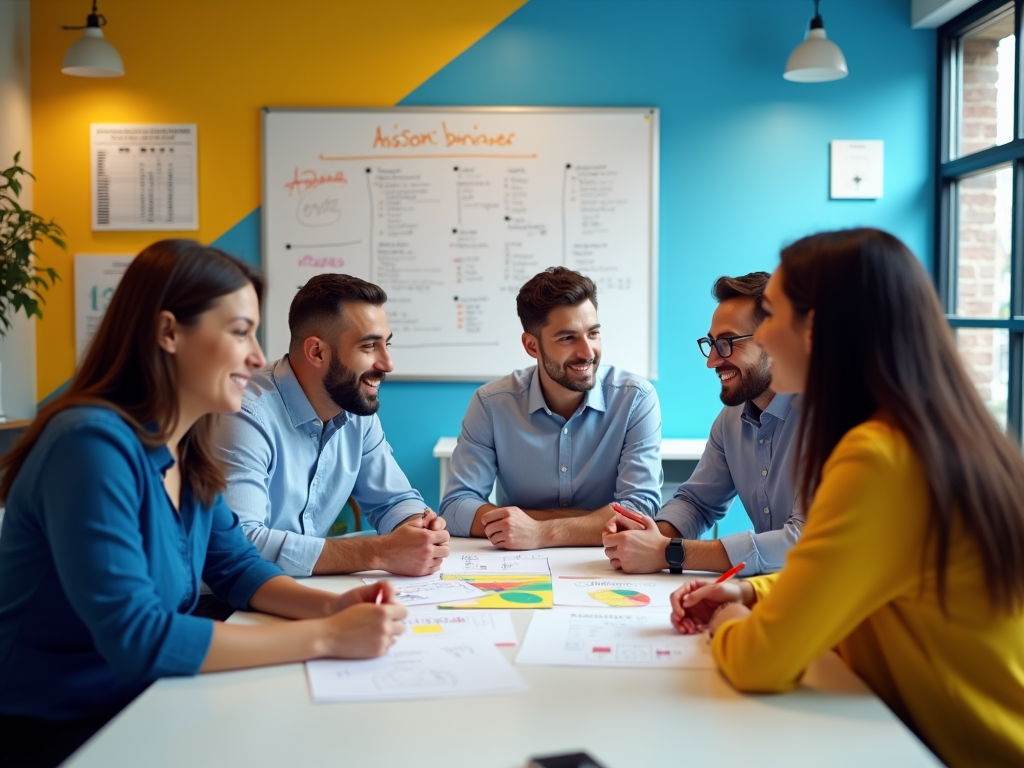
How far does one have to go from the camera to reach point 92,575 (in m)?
1.26

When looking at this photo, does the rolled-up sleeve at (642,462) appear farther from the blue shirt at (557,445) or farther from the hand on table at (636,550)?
the hand on table at (636,550)

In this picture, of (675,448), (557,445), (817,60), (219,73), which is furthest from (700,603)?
(219,73)

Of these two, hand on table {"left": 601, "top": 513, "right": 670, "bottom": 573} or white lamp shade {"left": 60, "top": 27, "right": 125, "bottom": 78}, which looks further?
white lamp shade {"left": 60, "top": 27, "right": 125, "bottom": 78}

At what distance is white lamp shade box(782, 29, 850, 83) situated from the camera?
12.1 ft

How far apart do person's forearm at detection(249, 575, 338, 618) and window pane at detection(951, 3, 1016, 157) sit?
340 cm

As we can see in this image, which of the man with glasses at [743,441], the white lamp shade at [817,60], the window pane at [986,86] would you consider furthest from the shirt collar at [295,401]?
the window pane at [986,86]

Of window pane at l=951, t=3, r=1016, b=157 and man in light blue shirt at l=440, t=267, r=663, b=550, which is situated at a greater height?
window pane at l=951, t=3, r=1016, b=157

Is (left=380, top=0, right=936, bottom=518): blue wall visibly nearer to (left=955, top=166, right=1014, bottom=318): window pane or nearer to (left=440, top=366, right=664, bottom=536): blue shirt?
(left=955, top=166, right=1014, bottom=318): window pane

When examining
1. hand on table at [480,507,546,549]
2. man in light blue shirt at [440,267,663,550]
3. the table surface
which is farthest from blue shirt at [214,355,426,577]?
the table surface

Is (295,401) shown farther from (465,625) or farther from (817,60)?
(817,60)

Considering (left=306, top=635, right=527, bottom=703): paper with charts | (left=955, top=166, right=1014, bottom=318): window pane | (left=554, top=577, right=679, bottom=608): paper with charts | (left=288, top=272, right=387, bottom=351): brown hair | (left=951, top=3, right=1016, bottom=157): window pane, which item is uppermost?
(left=951, top=3, right=1016, bottom=157): window pane

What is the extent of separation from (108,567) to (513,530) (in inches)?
42.2

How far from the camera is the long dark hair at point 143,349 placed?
1.42 m

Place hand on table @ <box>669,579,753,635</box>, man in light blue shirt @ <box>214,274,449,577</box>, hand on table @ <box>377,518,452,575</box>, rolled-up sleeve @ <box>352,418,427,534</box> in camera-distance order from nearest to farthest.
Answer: hand on table @ <box>669,579,753,635</box>
hand on table @ <box>377,518,452,575</box>
man in light blue shirt @ <box>214,274,449,577</box>
rolled-up sleeve @ <box>352,418,427,534</box>
